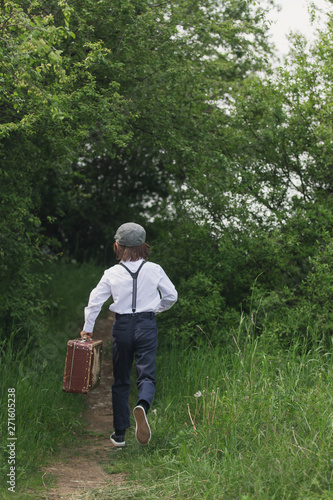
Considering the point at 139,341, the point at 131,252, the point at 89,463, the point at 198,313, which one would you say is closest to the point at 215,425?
the point at 139,341

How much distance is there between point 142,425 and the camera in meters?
4.71

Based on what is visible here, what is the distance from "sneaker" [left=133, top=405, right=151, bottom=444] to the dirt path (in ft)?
1.10

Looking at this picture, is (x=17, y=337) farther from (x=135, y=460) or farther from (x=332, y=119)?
(x=332, y=119)

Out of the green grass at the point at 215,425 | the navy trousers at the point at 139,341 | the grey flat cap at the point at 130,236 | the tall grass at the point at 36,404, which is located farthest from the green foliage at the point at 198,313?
the grey flat cap at the point at 130,236

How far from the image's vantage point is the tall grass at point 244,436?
3.72 m

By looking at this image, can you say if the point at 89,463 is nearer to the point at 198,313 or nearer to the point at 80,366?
the point at 80,366

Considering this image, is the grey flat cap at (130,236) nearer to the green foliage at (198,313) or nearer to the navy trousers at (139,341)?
the navy trousers at (139,341)

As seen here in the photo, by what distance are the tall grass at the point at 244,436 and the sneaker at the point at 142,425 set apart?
0.56 ft

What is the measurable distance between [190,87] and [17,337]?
4.18 metres

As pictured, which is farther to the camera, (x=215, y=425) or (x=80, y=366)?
(x=80, y=366)

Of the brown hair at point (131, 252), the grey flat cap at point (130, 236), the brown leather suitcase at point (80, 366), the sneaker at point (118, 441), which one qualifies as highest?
the grey flat cap at point (130, 236)

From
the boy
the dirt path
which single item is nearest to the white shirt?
the boy

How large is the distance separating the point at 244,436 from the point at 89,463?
1577 millimetres

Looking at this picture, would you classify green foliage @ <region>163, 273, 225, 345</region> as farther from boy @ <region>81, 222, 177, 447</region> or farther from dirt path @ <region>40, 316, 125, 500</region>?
boy @ <region>81, 222, 177, 447</region>
